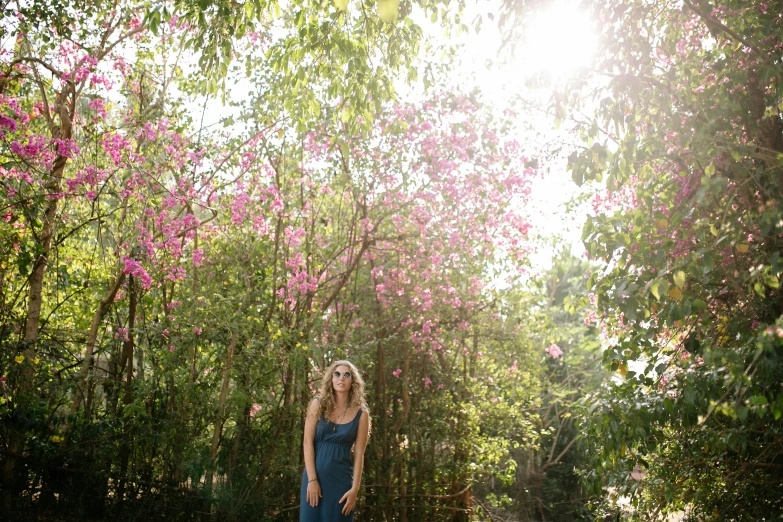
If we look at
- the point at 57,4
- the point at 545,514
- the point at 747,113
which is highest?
the point at 57,4

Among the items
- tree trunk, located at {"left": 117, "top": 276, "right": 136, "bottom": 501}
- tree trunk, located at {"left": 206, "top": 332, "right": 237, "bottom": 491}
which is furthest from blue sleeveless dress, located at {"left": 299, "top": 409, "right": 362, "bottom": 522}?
tree trunk, located at {"left": 117, "top": 276, "right": 136, "bottom": 501}

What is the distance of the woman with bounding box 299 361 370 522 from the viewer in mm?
3941

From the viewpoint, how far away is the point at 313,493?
393 centimetres

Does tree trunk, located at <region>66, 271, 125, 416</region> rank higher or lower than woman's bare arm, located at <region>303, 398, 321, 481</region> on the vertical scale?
higher

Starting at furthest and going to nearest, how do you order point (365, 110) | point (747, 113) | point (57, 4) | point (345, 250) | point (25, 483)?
point (345, 250) < point (25, 483) < point (57, 4) < point (365, 110) < point (747, 113)

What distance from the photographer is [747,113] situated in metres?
3.54

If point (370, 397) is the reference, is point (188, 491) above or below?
below

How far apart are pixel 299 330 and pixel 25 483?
7.85 ft

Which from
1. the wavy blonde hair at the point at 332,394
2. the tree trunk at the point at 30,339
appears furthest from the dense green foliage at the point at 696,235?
the tree trunk at the point at 30,339

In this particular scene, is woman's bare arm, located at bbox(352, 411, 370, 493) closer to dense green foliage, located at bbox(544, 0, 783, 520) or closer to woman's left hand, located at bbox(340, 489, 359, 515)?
woman's left hand, located at bbox(340, 489, 359, 515)

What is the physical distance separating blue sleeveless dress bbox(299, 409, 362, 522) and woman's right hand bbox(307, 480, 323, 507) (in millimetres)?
25

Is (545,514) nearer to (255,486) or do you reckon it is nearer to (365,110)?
(255,486)

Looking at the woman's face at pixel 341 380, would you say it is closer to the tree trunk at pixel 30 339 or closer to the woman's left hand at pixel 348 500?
the woman's left hand at pixel 348 500

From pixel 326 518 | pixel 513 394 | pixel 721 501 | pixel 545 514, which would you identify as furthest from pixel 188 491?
pixel 545 514
